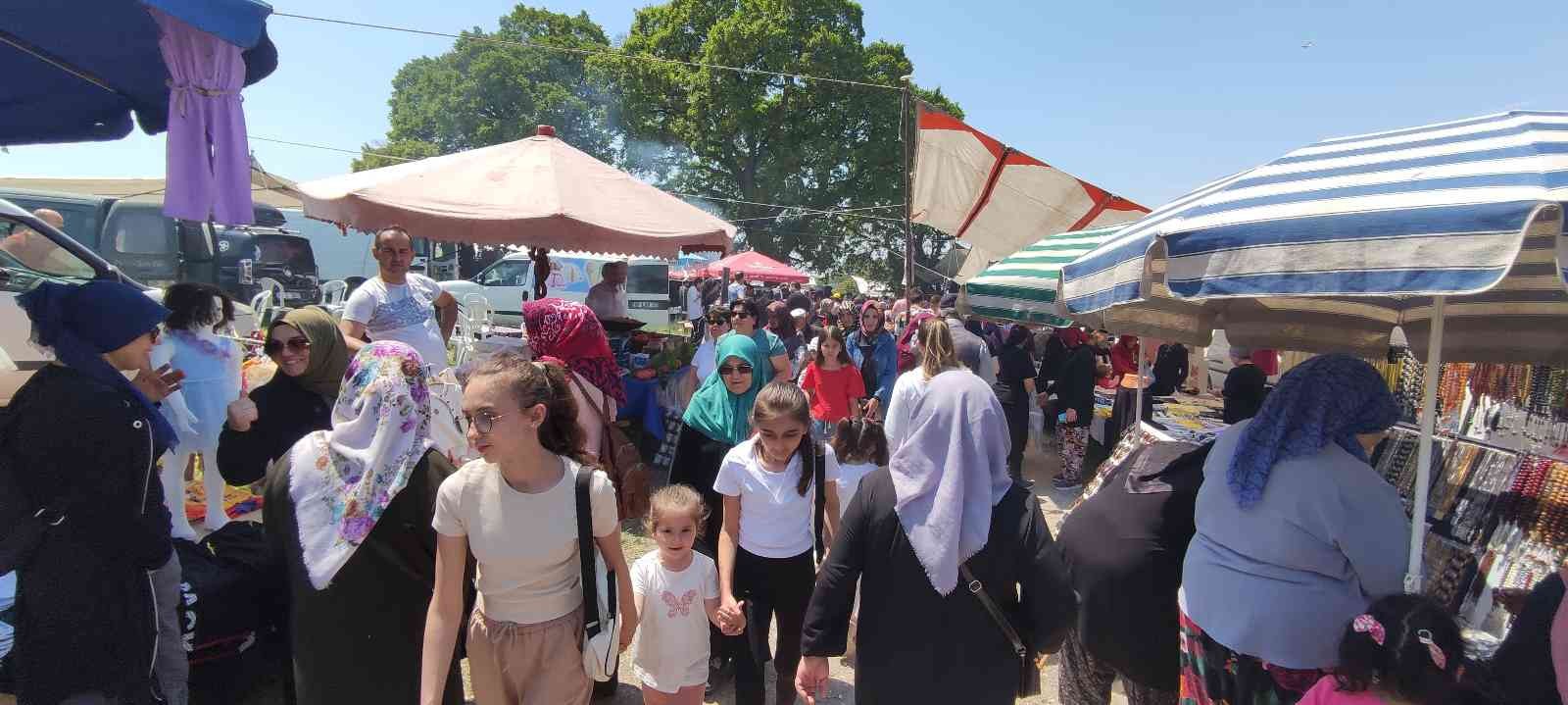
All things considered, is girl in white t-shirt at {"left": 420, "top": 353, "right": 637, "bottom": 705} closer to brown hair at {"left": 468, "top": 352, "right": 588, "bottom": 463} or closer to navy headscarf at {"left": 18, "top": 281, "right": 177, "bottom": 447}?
brown hair at {"left": 468, "top": 352, "right": 588, "bottom": 463}

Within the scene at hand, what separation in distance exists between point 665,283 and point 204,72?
19.2 metres

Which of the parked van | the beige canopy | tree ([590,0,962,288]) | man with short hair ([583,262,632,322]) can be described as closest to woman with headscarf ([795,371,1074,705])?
the beige canopy

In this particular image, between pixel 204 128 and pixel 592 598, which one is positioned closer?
pixel 592 598

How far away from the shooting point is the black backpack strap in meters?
2.14

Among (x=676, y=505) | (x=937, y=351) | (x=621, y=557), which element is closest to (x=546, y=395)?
(x=621, y=557)

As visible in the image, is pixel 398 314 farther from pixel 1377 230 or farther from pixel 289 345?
pixel 1377 230

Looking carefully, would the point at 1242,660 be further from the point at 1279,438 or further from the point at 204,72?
the point at 204,72

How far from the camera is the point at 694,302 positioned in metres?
22.0

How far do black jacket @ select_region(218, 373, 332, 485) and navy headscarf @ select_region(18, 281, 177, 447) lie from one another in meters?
0.59

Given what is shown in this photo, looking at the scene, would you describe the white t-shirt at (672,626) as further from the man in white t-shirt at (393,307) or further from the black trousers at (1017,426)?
the black trousers at (1017,426)

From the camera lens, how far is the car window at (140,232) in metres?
11.3

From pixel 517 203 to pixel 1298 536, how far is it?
15.8 ft

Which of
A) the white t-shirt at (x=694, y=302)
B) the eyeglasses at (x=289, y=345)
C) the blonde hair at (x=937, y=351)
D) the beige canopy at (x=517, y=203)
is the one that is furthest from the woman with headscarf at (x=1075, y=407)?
the white t-shirt at (x=694, y=302)

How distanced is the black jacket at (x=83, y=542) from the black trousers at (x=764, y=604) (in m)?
1.86
